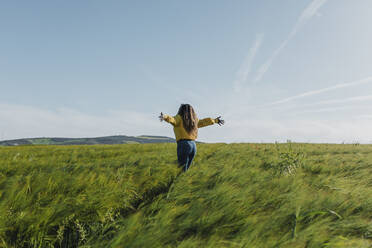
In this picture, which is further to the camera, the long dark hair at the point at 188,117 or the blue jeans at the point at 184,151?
the long dark hair at the point at 188,117

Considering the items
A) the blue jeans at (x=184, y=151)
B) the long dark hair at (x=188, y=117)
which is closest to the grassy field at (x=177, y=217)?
the blue jeans at (x=184, y=151)

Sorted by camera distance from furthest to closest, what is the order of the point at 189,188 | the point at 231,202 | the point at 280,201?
the point at 189,188 → the point at 280,201 → the point at 231,202

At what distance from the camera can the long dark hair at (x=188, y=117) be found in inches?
201

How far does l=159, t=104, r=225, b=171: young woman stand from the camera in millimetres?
4945

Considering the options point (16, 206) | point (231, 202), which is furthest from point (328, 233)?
point (16, 206)

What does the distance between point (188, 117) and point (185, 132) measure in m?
0.42

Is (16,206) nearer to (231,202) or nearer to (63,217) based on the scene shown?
(63,217)

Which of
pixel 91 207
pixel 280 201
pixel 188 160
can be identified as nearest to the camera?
pixel 91 207

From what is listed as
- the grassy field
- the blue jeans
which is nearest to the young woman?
the blue jeans

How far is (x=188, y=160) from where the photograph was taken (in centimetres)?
509

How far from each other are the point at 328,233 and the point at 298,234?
1.14ft

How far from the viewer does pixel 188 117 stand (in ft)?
16.9

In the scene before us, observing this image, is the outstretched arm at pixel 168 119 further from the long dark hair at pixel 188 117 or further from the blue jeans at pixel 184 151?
the blue jeans at pixel 184 151

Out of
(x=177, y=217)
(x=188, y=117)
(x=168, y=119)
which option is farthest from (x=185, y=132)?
(x=177, y=217)
